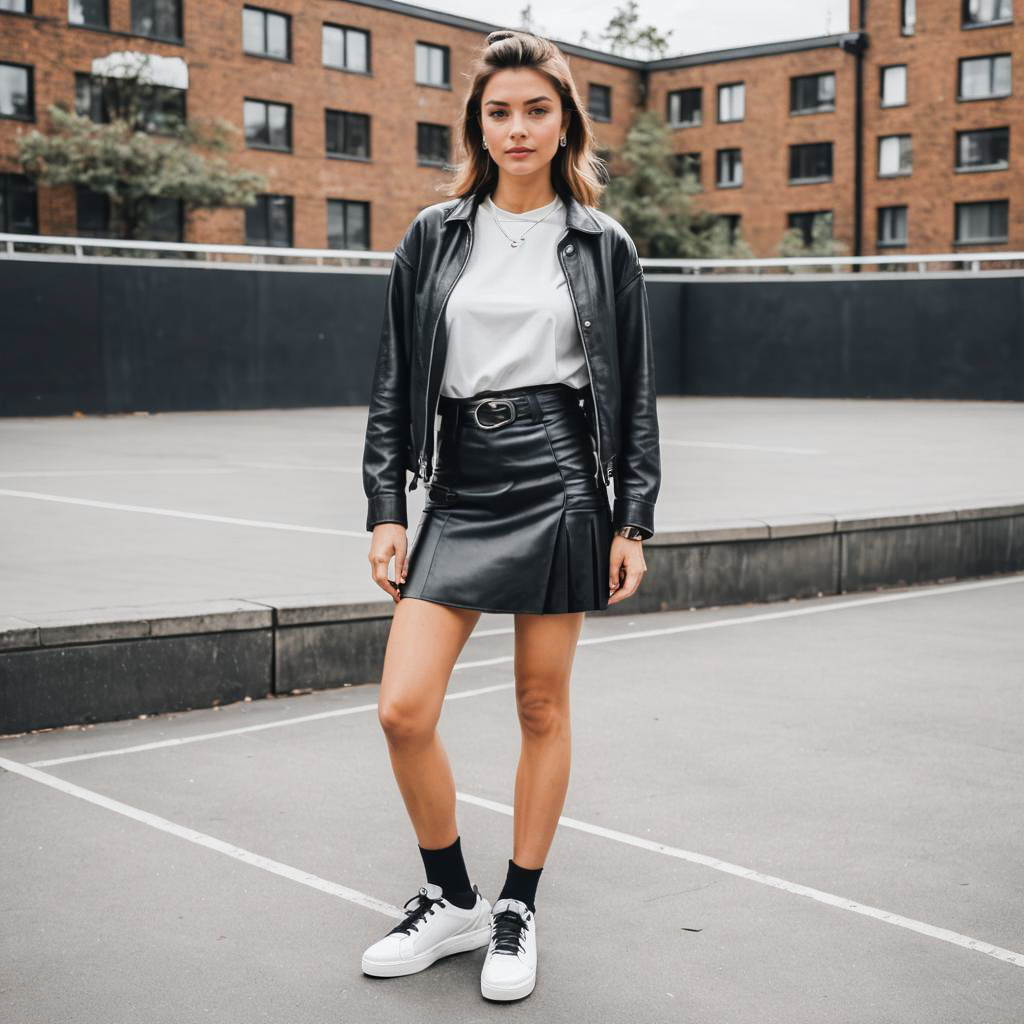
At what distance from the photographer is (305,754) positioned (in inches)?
209

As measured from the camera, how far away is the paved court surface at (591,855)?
129 inches

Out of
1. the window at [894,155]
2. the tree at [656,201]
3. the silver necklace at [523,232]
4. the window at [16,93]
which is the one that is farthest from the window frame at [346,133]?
the silver necklace at [523,232]

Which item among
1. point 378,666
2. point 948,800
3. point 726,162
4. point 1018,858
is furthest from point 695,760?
point 726,162

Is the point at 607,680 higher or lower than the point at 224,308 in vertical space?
lower

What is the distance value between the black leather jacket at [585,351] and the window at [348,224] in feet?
137

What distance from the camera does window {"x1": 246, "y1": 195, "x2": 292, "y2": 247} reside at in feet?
140

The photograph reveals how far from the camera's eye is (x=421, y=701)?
10.4ft

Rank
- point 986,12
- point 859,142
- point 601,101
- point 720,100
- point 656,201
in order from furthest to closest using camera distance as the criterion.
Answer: point 720,100, point 601,101, point 656,201, point 859,142, point 986,12

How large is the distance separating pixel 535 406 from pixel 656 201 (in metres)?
49.5

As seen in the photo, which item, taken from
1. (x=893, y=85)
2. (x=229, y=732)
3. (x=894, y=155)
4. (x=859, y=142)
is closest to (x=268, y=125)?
(x=859, y=142)

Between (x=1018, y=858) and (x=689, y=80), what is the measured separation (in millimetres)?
51984

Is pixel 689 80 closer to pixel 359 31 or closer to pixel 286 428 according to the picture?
pixel 359 31

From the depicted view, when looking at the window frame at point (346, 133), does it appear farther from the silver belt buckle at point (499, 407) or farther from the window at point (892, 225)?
the silver belt buckle at point (499, 407)

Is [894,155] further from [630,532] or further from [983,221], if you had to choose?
[630,532]
